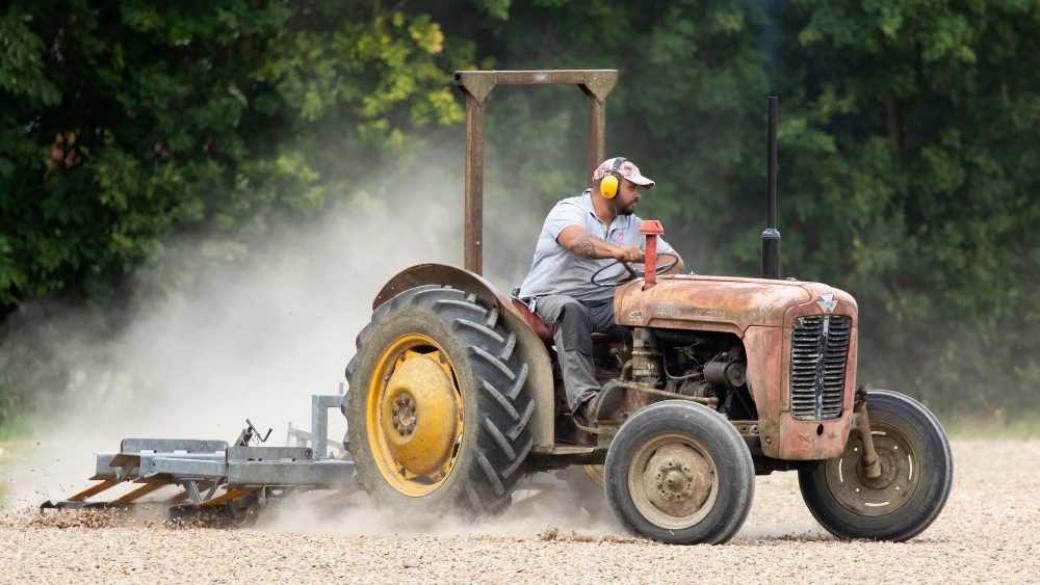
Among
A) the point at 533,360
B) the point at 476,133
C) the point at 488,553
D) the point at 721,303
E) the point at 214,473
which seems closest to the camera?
the point at 488,553

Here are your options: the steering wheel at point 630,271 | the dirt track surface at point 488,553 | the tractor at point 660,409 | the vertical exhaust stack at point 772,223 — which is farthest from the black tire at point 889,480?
the steering wheel at point 630,271

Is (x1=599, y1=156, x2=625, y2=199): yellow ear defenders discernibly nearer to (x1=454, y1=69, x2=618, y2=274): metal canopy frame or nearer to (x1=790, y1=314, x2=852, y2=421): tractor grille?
(x1=454, y1=69, x2=618, y2=274): metal canopy frame

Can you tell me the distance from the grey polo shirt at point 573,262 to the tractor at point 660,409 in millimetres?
130

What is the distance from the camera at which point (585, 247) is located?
10938 millimetres

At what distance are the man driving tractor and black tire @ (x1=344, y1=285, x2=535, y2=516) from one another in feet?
0.79

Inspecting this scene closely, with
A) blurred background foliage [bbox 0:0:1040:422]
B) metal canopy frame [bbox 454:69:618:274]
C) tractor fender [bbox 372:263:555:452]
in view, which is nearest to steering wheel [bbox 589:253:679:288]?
tractor fender [bbox 372:263:555:452]

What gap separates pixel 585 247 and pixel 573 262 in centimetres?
26

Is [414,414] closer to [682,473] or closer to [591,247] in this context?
[591,247]

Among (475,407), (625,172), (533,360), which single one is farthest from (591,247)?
(475,407)

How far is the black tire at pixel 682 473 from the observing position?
10.1m

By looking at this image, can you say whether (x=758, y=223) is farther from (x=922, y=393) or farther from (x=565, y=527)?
(x=565, y=527)

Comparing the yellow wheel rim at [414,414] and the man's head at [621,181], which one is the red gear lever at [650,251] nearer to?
the man's head at [621,181]

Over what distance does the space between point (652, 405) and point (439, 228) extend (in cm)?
1390

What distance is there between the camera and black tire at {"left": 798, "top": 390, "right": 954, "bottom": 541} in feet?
35.9
